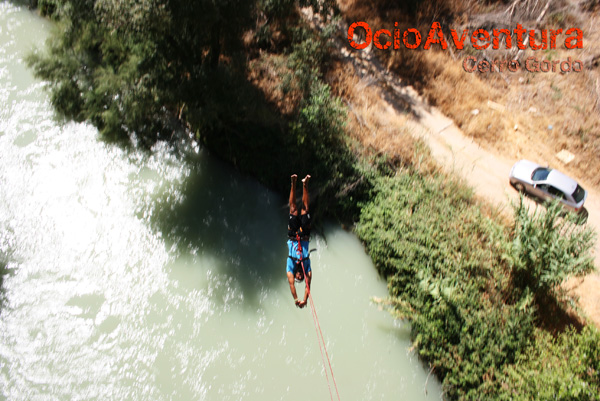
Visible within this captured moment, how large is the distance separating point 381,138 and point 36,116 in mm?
9271

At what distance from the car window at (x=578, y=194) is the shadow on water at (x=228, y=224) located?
7.18 meters

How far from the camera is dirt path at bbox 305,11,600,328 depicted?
36.0 feet

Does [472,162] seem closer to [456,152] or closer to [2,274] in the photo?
[456,152]

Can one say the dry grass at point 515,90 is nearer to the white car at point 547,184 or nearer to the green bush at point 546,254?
the white car at point 547,184

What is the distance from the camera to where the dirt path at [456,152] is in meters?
11.0

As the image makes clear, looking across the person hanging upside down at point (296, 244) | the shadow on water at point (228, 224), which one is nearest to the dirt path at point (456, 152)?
the shadow on water at point (228, 224)

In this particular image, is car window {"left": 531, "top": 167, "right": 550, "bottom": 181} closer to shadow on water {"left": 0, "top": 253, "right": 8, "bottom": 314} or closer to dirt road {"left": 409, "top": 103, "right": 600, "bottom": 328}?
dirt road {"left": 409, "top": 103, "right": 600, "bottom": 328}

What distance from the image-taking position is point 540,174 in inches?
462

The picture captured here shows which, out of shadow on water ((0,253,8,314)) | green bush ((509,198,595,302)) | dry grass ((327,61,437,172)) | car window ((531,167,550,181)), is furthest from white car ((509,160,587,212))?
shadow on water ((0,253,8,314))

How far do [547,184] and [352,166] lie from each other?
4830 mm

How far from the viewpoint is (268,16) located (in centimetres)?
1254

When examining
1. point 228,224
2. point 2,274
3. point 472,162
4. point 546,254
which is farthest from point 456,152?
point 2,274

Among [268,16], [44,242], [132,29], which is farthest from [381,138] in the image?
[44,242]

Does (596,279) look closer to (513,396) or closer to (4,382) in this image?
(513,396)
